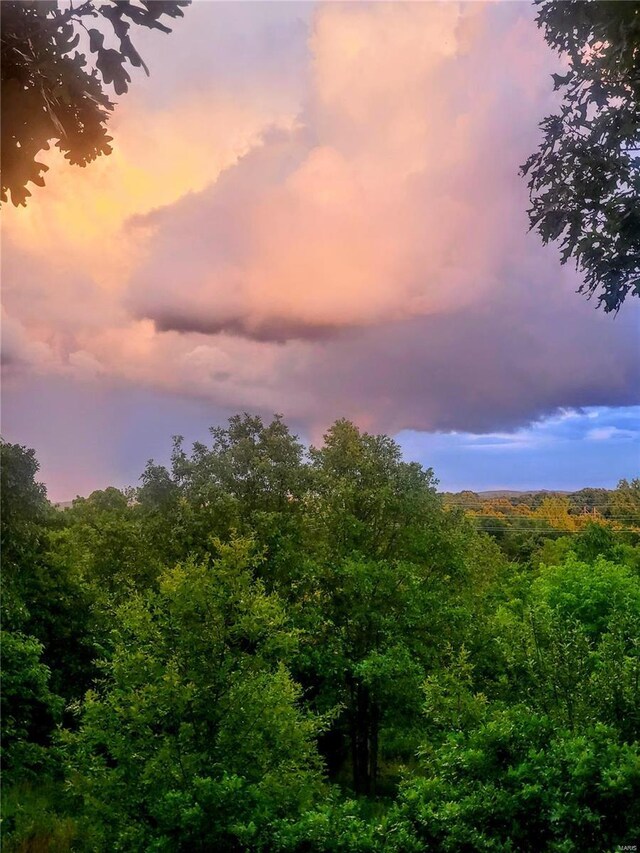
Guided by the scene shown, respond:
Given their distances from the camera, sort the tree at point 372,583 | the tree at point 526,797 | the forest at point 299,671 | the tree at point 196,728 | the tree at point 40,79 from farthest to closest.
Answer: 1. the tree at point 372,583
2. the tree at point 196,728
3. the forest at point 299,671
4. the tree at point 526,797
5. the tree at point 40,79

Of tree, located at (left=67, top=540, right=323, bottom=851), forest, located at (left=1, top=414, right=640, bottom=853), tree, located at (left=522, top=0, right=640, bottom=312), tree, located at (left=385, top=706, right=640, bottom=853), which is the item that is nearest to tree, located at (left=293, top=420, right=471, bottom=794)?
forest, located at (left=1, top=414, right=640, bottom=853)

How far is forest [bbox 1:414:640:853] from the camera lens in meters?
7.70

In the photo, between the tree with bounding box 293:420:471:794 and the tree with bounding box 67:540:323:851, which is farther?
the tree with bounding box 293:420:471:794

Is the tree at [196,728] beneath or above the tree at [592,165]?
beneath

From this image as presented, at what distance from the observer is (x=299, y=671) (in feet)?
65.4

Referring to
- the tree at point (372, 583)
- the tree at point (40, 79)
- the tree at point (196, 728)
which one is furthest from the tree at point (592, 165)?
the tree at point (372, 583)

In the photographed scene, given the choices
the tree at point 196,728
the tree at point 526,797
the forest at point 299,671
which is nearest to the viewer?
the tree at point 526,797

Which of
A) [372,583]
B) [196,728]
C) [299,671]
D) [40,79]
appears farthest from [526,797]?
[299,671]

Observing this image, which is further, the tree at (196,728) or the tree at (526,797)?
the tree at (196,728)

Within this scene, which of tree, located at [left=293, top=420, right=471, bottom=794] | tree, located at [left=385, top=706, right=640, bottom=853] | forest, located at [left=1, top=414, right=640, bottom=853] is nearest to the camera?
tree, located at [left=385, top=706, right=640, bottom=853]

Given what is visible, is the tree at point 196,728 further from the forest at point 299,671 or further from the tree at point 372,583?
the tree at point 372,583

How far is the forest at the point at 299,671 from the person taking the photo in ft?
25.2

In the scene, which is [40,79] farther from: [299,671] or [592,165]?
[299,671]

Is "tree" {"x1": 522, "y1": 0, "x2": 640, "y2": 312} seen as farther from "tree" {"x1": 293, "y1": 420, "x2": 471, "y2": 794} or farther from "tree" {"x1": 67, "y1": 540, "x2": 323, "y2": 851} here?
"tree" {"x1": 293, "y1": 420, "x2": 471, "y2": 794}
